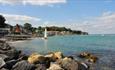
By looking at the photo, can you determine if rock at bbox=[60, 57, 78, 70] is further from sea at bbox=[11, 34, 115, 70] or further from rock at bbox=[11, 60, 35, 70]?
sea at bbox=[11, 34, 115, 70]

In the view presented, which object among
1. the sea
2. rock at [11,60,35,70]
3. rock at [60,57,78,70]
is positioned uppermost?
rock at [11,60,35,70]

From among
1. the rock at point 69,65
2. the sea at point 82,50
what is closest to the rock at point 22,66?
the rock at point 69,65

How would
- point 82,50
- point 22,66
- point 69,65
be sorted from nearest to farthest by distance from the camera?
1. point 22,66
2. point 69,65
3. point 82,50

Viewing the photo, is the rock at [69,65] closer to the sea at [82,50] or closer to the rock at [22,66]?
the rock at [22,66]

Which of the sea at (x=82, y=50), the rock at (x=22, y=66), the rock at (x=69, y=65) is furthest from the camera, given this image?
the sea at (x=82, y=50)

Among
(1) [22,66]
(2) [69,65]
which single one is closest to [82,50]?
(2) [69,65]

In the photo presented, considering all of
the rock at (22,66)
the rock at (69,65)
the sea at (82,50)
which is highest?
the rock at (22,66)

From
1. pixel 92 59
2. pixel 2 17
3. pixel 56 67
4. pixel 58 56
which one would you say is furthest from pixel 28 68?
pixel 2 17

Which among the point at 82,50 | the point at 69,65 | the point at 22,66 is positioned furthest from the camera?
the point at 82,50

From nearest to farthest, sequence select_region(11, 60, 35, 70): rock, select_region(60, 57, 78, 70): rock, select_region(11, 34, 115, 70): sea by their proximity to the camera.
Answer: select_region(11, 60, 35, 70): rock → select_region(60, 57, 78, 70): rock → select_region(11, 34, 115, 70): sea

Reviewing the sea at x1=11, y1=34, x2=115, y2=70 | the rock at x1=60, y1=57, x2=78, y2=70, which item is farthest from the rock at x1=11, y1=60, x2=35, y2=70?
the sea at x1=11, y1=34, x2=115, y2=70

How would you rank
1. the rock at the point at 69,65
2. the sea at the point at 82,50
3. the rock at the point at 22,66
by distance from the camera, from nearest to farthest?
1. the rock at the point at 22,66
2. the rock at the point at 69,65
3. the sea at the point at 82,50

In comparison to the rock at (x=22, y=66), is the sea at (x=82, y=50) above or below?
below

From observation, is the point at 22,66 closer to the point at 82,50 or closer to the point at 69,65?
the point at 69,65
